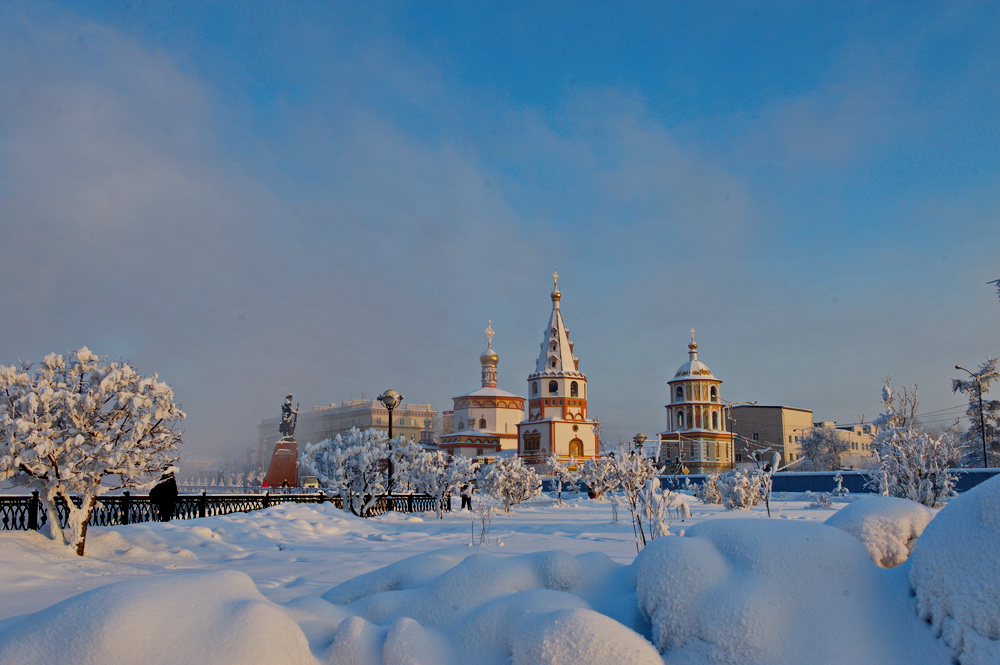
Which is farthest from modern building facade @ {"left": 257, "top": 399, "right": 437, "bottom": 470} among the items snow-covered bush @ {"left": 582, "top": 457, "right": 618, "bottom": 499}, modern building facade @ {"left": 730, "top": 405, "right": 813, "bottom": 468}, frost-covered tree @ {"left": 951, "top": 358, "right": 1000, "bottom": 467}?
frost-covered tree @ {"left": 951, "top": 358, "right": 1000, "bottom": 467}

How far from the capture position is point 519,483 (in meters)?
28.2

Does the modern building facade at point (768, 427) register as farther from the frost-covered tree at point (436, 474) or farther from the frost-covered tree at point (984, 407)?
the frost-covered tree at point (436, 474)

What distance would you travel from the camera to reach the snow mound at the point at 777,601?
297 cm

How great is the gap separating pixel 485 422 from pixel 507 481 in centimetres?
4408

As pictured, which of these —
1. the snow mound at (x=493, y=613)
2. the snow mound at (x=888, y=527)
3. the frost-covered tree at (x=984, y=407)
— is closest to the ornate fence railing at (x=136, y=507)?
the snow mound at (x=493, y=613)

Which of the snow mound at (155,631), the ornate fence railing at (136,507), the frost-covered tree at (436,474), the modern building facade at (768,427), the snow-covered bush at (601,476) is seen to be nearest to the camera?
the snow mound at (155,631)

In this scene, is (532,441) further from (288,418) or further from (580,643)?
(580,643)

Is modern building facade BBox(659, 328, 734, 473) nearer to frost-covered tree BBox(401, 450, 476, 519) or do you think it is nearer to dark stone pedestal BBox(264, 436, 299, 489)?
dark stone pedestal BBox(264, 436, 299, 489)

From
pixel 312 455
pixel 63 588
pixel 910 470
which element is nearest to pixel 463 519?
pixel 312 455

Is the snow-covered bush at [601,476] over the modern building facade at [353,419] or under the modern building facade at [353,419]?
under

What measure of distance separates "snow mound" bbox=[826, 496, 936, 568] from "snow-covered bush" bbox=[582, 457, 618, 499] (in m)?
7.89

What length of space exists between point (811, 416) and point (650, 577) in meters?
95.1

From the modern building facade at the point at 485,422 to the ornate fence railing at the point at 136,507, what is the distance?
4300 cm

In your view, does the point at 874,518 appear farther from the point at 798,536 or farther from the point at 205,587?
the point at 205,587
